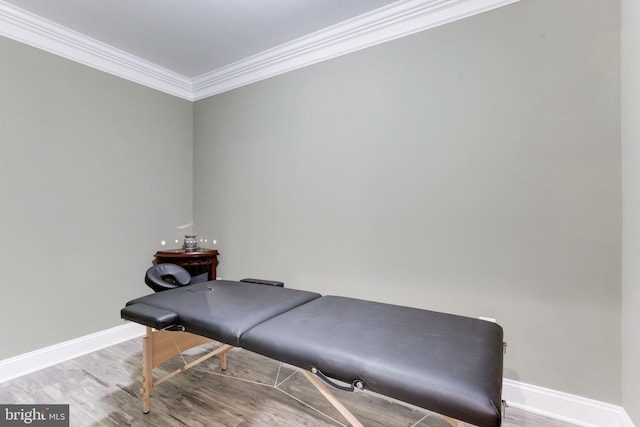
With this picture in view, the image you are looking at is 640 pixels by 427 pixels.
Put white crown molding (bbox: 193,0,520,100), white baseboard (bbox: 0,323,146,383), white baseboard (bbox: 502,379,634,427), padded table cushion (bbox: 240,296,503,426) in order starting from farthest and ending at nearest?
1. white baseboard (bbox: 0,323,146,383)
2. white crown molding (bbox: 193,0,520,100)
3. white baseboard (bbox: 502,379,634,427)
4. padded table cushion (bbox: 240,296,503,426)

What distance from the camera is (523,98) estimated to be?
1663 millimetres

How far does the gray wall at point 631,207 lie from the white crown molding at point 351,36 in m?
0.63

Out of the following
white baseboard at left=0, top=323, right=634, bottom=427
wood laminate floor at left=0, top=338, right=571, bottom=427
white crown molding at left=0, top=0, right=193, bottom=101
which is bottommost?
wood laminate floor at left=0, top=338, right=571, bottom=427

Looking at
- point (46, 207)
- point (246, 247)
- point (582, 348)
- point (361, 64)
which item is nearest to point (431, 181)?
point (361, 64)

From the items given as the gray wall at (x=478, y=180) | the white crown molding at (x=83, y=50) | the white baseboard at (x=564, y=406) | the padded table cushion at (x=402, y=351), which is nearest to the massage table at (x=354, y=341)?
A: the padded table cushion at (x=402, y=351)

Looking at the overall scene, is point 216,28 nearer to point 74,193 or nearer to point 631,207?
point 74,193

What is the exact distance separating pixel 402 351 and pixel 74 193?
2.66 meters

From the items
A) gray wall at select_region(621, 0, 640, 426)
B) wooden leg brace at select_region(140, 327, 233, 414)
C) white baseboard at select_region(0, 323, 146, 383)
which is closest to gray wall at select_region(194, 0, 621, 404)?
gray wall at select_region(621, 0, 640, 426)

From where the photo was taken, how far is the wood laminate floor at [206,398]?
1.58 meters

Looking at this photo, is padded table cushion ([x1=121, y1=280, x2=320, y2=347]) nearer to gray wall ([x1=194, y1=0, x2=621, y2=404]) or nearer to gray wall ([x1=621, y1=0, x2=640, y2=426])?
gray wall ([x1=194, y1=0, x2=621, y2=404])

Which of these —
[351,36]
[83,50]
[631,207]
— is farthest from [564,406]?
[83,50]

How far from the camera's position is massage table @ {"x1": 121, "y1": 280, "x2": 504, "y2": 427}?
855mm

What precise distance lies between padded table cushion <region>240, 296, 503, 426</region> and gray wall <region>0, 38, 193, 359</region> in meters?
1.98

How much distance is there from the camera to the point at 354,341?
1104 mm
